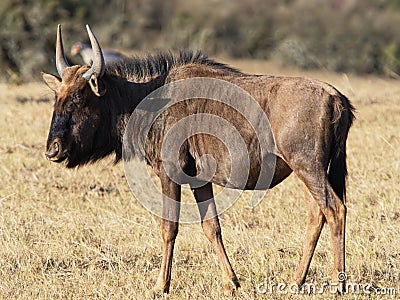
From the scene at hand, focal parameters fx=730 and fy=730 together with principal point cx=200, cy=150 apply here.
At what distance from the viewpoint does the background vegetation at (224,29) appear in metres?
22.8

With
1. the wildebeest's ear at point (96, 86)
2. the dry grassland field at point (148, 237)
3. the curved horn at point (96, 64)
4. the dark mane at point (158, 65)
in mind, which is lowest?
the dry grassland field at point (148, 237)

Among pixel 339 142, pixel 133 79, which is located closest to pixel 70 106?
pixel 133 79

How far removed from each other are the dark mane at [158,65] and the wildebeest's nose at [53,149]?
1.02 meters

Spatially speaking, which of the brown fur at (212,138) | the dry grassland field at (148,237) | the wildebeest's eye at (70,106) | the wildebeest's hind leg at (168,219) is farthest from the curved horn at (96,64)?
the dry grassland field at (148,237)

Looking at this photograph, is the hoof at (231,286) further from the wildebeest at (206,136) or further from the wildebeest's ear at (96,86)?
the wildebeest's ear at (96,86)

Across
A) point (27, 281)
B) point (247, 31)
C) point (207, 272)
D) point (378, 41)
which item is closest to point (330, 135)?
point (207, 272)

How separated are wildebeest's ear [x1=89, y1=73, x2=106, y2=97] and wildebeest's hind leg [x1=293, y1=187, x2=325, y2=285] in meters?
2.16

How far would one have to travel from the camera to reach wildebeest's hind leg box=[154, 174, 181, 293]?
6.86m

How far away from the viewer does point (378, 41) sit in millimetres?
28062

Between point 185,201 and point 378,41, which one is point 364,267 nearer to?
point 185,201

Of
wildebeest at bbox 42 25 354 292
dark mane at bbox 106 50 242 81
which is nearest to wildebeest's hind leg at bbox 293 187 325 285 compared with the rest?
wildebeest at bbox 42 25 354 292

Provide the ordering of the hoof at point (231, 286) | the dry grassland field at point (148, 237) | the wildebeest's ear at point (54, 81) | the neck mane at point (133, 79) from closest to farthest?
1. the hoof at point (231, 286)
2. the dry grassland field at point (148, 237)
3. the wildebeest's ear at point (54, 81)
4. the neck mane at point (133, 79)

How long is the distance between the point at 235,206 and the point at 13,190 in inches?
119

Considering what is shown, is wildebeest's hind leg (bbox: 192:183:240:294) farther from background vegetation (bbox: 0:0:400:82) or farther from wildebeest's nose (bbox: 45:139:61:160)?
background vegetation (bbox: 0:0:400:82)
